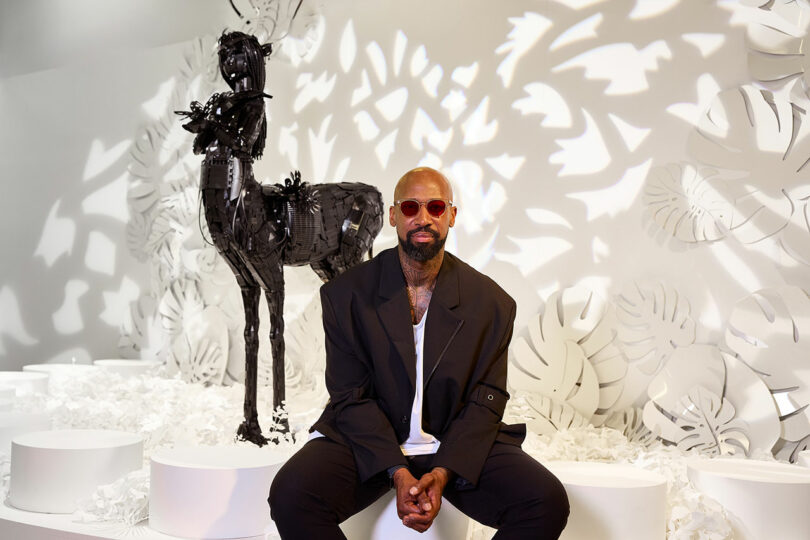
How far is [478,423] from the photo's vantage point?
2102mm

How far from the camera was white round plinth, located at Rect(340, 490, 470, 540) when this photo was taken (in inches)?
80.4

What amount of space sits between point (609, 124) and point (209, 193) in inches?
74.3

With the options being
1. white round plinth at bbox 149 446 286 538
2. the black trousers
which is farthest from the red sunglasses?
white round plinth at bbox 149 446 286 538

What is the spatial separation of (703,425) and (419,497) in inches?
73.2

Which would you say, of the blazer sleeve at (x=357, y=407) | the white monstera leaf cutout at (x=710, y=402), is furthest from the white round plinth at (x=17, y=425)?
the white monstera leaf cutout at (x=710, y=402)

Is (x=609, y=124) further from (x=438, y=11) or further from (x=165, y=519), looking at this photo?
(x=165, y=519)

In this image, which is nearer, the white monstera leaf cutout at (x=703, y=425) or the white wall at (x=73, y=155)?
the white monstera leaf cutout at (x=703, y=425)

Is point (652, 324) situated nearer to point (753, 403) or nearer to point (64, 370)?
point (753, 403)

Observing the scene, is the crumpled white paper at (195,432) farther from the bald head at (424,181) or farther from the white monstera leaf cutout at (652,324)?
the bald head at (424,181)

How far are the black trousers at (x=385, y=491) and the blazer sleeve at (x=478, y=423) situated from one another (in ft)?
0.16

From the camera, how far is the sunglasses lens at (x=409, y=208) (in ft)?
7.35

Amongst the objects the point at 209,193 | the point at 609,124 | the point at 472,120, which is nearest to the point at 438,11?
the point at 472,120

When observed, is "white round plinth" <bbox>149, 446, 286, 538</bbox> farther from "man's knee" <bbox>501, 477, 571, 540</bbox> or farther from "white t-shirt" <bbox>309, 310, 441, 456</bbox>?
"man's knee" <bbox>501, 477, 571, 540</bbox>

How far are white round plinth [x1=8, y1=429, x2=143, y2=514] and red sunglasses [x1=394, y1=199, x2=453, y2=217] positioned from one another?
1.37 meters
